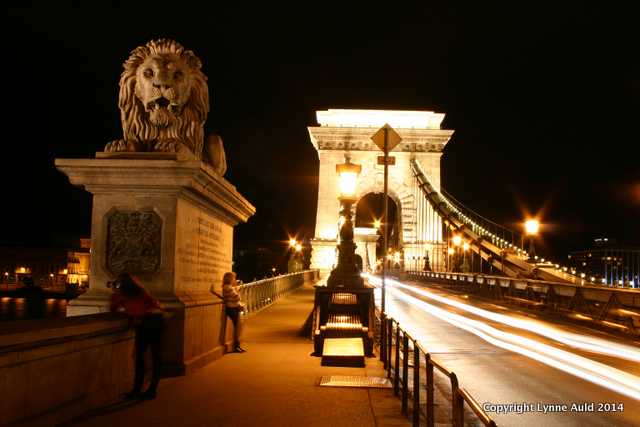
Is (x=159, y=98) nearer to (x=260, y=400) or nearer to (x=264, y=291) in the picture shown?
(x=260, y=400)

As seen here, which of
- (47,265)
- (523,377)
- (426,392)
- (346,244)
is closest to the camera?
(426,392)

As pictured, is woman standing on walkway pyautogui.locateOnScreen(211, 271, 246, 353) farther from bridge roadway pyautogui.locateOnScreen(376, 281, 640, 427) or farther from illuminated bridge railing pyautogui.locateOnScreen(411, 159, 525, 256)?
illuminated bridge railing pyautogui.locateOnScreen(411, 159, 525, 256)

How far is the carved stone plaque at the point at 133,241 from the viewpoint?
7.81 m

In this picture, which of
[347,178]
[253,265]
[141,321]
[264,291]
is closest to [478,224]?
[253,265]

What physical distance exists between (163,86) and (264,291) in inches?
649

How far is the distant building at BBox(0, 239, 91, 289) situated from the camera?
52000 millimetres

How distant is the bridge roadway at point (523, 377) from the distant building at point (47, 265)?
41.7 m

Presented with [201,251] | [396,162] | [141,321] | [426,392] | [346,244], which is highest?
[396,162]

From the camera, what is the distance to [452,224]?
6056 centimetres

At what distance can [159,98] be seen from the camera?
8414 millimetres

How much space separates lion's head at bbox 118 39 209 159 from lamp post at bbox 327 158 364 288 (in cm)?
531

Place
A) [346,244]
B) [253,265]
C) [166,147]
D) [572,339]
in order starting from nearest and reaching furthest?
1. [166,147]
2. [346,244]
3. [572,339]
4. [253,265]

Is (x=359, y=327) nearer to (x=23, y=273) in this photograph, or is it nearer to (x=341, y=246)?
(x=341, y=246)

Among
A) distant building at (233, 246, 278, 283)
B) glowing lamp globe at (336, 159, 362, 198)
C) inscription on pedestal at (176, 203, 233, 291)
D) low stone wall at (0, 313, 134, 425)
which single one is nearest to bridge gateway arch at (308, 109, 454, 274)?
distant building at (233, 246, 278, 283)
